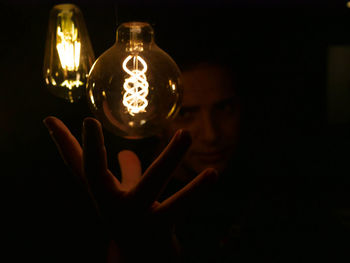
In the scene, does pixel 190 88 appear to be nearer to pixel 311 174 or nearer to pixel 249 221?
pixel 249 221

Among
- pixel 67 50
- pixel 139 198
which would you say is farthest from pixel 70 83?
pixel 139 198

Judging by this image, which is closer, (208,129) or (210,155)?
(208,129)

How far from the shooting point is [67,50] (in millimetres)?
1387

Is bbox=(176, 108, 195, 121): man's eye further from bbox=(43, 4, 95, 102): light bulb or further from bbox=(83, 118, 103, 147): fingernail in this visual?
bbox=(83, 118, 103, 147): fingernail

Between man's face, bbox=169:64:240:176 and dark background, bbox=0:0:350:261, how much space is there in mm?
161

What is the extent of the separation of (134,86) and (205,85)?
166 cm

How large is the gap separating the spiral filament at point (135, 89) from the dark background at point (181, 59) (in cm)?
138

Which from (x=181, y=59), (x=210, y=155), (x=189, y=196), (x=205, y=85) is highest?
(x=181, y=59)

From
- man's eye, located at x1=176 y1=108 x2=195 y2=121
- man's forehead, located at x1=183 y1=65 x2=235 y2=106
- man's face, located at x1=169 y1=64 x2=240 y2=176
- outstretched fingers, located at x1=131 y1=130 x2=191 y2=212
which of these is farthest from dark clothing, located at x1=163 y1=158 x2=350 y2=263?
outstretched fingers, located at x1=131 y1=130 x2=191 y2=212

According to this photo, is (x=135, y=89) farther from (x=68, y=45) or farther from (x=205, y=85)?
(x=205, y=85)

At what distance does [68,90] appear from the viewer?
1458 mm

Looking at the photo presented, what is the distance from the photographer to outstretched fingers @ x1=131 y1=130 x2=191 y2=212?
40.2 inches

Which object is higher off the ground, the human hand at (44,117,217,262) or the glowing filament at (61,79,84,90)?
the glowing filament at (61,79,84,90)

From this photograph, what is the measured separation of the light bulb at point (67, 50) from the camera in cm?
138
